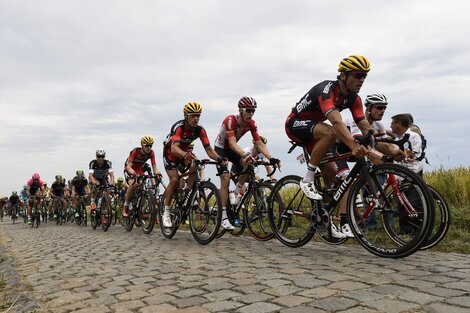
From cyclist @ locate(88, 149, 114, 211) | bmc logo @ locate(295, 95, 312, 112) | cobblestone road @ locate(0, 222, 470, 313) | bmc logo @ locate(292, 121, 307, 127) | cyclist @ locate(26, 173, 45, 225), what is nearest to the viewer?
cobblestone road @ locate(0, 222, 470, 313)

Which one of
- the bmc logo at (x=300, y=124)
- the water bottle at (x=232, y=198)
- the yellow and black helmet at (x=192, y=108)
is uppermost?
the yellow and black helmet at (x=192, y=108)

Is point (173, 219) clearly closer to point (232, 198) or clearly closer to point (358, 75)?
point (232, 198)

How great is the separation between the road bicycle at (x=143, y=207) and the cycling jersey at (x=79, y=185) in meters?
7.55

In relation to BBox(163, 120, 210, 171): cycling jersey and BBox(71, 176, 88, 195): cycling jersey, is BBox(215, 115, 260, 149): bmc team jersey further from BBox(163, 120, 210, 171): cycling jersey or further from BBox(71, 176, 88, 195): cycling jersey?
BBox(71, 176, 88, 195): cycling jersey

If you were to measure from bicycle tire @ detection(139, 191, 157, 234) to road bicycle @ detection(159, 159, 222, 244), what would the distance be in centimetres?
160

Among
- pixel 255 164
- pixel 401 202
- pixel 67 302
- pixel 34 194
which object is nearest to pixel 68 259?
pixel 67 302

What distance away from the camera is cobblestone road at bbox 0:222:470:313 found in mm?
3254

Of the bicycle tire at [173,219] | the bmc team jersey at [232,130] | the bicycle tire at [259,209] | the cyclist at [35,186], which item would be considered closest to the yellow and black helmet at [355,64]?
the bicycle tire at [259,209]

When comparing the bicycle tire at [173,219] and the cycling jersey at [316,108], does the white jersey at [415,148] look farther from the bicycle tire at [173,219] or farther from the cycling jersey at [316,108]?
the bicycle tire at [173,219]

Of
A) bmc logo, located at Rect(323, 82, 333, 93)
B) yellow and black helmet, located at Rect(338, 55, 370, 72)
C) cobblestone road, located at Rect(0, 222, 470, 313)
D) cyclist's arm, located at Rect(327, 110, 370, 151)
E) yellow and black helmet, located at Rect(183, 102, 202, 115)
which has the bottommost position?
cobblestone road, located at Rect(0, 222, 470, 313)

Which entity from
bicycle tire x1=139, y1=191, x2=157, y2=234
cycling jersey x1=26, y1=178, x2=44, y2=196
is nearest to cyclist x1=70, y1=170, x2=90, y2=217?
cycling jersey x1=26, y1=178, x2=44, y2=196

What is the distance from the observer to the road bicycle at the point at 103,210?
12970 millimetres

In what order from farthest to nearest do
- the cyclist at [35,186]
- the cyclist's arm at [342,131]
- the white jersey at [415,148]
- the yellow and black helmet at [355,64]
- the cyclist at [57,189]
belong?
the cyclist at [35,186]
the cyclist at [57,189]
the white jersey at [415,148]
the yellow and black helmet at [355,64]
the cyclist's arm at [342,131]

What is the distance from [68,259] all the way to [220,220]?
8.27ft
